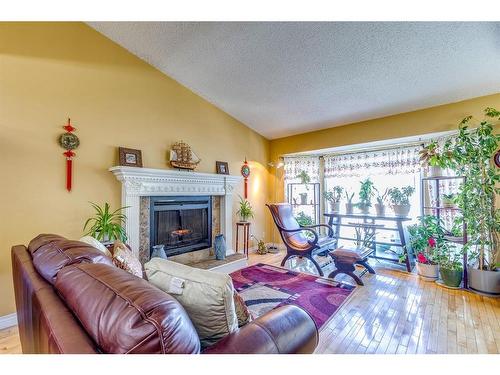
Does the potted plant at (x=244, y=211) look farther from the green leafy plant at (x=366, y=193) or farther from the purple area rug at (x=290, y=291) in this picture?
the green leafy plant at (x=366, y=193)

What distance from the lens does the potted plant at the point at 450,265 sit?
114 inches

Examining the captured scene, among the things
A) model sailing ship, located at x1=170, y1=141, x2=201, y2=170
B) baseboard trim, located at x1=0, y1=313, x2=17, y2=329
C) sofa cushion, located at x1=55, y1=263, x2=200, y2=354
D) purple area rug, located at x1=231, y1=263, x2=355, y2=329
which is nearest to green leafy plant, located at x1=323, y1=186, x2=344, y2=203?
purple area rug, located at x1=231, y1=263, x2=355, y2=329

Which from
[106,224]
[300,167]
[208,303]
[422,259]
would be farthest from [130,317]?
[300,167]

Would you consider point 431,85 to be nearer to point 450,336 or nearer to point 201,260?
point 450,336

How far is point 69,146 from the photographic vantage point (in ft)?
8.55

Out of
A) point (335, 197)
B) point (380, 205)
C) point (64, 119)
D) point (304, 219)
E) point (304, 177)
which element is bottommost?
point (304, 219)

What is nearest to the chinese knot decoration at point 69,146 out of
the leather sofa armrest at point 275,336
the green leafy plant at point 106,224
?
the green leafy plant at point 106,224

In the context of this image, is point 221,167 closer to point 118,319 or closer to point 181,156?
point 181,156

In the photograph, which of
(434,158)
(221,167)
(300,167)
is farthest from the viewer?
(300,167)

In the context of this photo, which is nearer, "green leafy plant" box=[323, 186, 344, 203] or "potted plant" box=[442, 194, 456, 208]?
"potted plant" box=[442, 194, 456, 208]

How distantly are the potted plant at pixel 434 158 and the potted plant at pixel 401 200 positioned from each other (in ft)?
1.27

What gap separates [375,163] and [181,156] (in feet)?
10.8

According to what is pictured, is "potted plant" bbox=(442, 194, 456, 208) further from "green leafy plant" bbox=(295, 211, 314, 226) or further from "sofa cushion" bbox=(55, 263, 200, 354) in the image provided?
"sofa cushion" bbox=(55, 263, 200, 354)

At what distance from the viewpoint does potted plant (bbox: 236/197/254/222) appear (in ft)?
14.7
